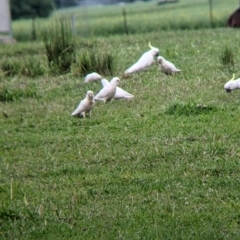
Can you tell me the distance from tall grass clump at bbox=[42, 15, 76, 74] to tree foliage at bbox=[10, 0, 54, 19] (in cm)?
1387

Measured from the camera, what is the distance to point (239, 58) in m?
13.1

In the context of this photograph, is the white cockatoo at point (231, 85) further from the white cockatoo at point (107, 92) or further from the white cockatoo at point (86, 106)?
the white cockatoo at point (86, 106)

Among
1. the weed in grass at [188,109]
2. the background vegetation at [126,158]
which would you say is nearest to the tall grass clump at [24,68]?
the background vegetation at [126,158]

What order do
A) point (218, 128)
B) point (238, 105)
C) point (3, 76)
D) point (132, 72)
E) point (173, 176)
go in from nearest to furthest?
point (173, 176) → point (218, 128) → point (238, 105) → point (132, 72) → point (3, 76)

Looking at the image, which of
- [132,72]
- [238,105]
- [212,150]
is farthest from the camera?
[132,72]

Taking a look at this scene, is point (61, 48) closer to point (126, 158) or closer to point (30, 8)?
point (126, 158)

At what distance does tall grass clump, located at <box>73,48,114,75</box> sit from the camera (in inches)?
504

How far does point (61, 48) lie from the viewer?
13.7 m

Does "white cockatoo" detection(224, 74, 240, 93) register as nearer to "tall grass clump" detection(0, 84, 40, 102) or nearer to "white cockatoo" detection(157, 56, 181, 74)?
"white cockatoo" detection(157, 56, 181, 74)

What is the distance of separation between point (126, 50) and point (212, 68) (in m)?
3.27

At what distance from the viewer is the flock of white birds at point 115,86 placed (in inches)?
397

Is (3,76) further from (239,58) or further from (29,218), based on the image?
(29,218)

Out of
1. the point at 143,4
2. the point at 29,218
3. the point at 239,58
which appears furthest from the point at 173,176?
the point at 143,4

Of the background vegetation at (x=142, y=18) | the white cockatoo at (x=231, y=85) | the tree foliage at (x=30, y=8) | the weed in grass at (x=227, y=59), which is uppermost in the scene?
the white cockatoo at (x=231, y=85)
